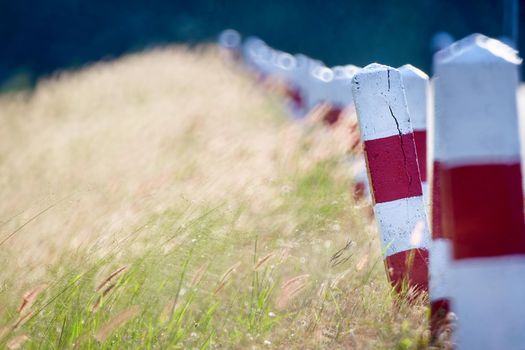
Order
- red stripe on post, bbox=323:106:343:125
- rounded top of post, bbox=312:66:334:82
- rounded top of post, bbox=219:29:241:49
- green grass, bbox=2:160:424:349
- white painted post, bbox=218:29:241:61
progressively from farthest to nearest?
rounded top of post, bbox=219:29:241:49 < white painted post, bbox=218:29:241:61 < rounded top of post, bbox=312:66:334:82 < red stripe on post, bbox=323:106:343:125 < green grass, bbox=2:160:424:349

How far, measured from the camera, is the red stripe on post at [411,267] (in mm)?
2506

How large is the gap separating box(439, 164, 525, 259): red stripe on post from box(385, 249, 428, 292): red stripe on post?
1.74ft

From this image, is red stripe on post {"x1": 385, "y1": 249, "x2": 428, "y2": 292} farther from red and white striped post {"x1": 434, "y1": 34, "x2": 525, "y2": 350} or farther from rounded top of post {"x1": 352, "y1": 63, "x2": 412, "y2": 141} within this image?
red and white striped post {"x1": 434, "y1": 34, "x2": 525, "y2": 350}

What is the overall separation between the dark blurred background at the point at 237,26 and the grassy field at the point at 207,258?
18273mm

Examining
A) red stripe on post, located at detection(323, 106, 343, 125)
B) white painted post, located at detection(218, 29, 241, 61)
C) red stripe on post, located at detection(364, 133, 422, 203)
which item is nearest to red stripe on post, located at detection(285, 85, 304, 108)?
red stripe on post, located at detection(323, 106, 343, 125)

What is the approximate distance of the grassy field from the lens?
7.31 feet

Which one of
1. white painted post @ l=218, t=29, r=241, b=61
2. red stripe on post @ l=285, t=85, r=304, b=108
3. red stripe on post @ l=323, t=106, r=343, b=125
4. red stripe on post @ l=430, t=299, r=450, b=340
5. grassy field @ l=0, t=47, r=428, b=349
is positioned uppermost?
white painted post @ l=218, t=29, r=241, b=61

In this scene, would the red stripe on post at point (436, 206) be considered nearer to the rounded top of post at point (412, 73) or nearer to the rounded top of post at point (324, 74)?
the rounded top of post at point (412, 73)

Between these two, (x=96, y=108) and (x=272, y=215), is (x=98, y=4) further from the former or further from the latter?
(x=272, y=215)

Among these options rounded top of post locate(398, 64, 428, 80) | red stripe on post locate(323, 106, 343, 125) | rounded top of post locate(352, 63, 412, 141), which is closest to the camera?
rounded top of post locate(352, 63, 412, 141)

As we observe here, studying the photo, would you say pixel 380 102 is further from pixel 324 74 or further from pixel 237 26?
pixel 237 26

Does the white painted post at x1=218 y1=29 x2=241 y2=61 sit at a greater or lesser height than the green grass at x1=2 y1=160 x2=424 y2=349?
greater

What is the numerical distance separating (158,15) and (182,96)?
2184 centimetres

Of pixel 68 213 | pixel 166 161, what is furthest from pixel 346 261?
pixel 166 161
